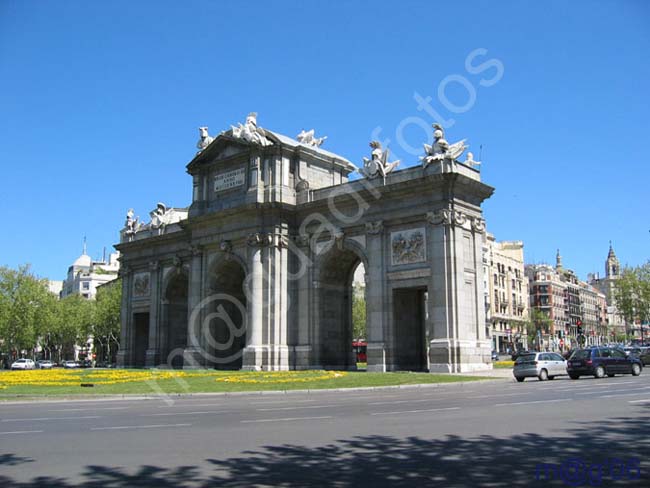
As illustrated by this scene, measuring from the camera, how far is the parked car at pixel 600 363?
35.6m

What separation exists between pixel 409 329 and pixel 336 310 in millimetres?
6838

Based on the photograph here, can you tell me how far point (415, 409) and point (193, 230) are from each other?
39.1m

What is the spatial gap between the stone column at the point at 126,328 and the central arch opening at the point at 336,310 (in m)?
25.1

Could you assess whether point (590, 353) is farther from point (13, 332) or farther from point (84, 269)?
point (84, 269)

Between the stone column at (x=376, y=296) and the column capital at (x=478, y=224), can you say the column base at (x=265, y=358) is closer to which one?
the stone column at (x=376, y=296)

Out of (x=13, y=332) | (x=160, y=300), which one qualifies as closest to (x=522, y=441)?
(x=160, y=300)

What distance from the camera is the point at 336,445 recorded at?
11.8 meters

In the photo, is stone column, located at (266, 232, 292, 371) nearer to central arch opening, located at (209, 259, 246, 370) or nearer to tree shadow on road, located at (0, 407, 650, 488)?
central arch opening, located at (209, 259, 246, 370)

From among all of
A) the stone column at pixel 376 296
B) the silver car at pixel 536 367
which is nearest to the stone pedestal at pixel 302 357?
the stone column at pixel 376 296

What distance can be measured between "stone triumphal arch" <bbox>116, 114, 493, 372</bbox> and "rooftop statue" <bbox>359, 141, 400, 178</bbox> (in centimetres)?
10

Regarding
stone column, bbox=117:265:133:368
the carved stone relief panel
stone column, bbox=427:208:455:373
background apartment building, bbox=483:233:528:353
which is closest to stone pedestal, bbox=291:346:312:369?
the carved stone relief panel

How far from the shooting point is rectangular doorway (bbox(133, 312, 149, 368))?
65.0 meters

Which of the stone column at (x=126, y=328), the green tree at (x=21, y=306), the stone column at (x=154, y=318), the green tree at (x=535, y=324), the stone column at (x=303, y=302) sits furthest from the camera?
the green tree at (x=535, y=324)

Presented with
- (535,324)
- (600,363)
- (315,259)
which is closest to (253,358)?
(315,259)
